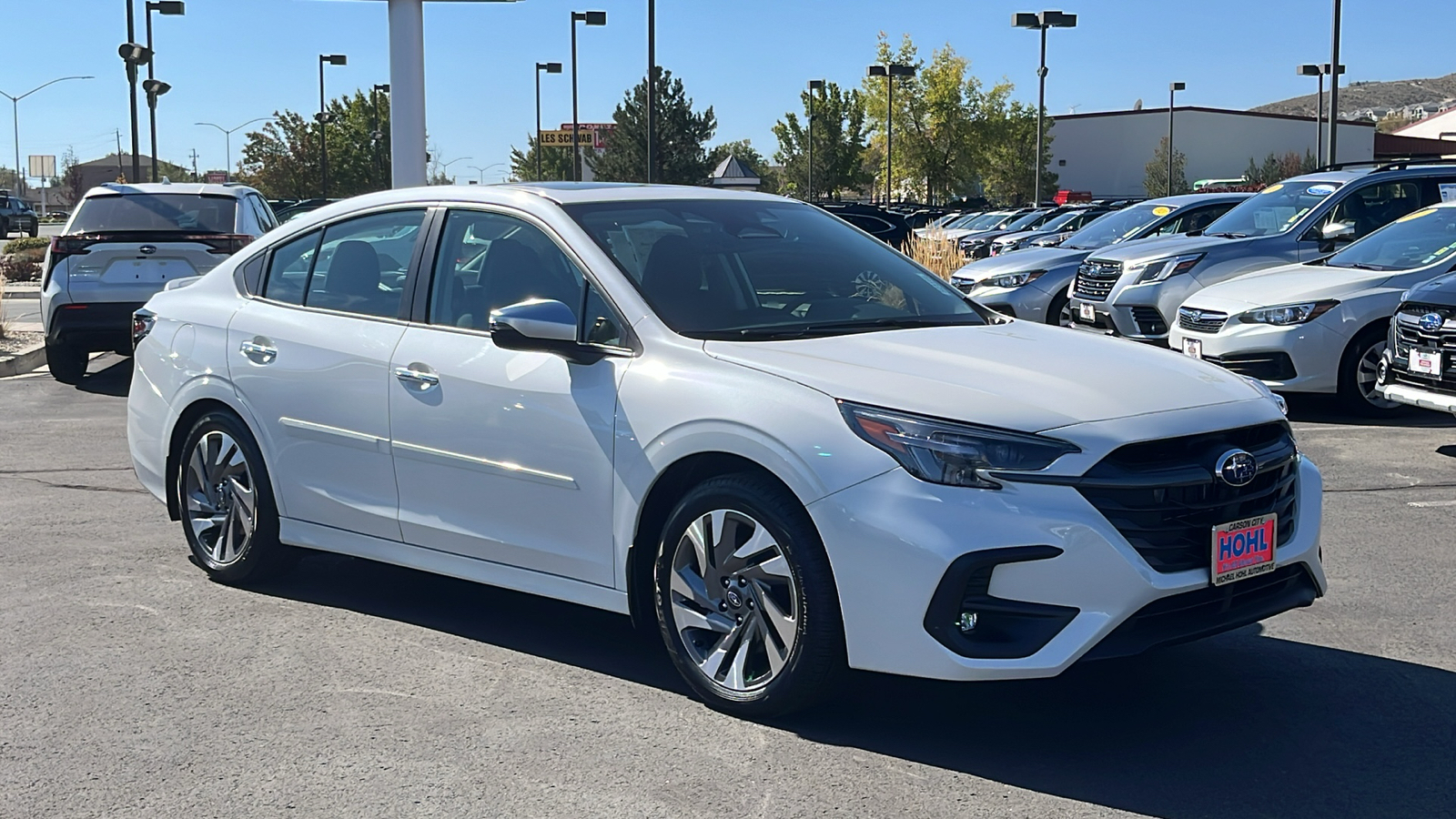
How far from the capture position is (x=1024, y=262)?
1586 centimetres

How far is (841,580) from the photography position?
4.06m

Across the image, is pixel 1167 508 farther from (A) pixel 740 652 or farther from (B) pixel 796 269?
(B) pixel 796 269

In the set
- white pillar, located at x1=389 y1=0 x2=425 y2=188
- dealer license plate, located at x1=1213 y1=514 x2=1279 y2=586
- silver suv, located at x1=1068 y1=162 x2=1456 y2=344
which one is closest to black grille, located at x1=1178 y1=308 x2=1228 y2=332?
silver suv, located at x1=1068 y1=162 x2=1456 y2=344

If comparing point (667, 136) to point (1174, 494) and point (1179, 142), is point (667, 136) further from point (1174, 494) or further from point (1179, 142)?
point (1174, 494)

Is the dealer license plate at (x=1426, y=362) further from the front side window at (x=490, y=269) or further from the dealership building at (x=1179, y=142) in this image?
the dealership building at (x=1179, y=142)

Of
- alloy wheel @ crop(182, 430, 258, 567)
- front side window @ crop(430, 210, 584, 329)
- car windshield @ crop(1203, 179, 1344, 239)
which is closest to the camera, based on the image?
front side window @ crop(430, 210, 584, 329)

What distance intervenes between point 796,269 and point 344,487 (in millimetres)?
1830

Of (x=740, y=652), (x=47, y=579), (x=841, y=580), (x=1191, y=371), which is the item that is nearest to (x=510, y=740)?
(x=740, y=652)

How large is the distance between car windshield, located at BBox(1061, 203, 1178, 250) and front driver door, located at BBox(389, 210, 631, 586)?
12.7 metres

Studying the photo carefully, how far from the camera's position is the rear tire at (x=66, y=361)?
12.8 metres

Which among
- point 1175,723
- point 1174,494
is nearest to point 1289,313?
point 1175,723

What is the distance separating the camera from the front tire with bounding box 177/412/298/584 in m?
5.88

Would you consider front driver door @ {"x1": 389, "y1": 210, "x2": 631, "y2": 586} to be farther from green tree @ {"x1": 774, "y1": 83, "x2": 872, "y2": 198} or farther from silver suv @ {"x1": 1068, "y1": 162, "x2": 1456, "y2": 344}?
green tree @ {"x1": 774, "y1": 83, "x2": 872, "y2": 198}

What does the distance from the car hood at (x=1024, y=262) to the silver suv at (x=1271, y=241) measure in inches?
78.3
